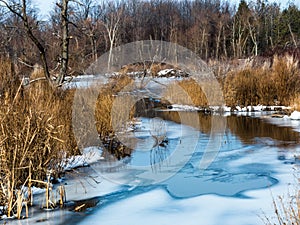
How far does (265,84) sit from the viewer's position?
13156 millimetres

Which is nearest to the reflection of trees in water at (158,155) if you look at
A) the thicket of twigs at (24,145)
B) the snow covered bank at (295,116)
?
the thicket of twigs at (24,145)

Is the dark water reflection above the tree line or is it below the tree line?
below

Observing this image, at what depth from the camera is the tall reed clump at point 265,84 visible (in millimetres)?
12836

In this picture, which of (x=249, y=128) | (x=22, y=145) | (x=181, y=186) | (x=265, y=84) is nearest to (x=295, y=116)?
(x=249, y=128)

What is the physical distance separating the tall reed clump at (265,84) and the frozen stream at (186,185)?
5.63m

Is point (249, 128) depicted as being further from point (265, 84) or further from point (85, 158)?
point (85, 158)

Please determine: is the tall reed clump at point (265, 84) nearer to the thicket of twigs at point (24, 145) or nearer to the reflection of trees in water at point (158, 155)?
the reflection of trees in water at point (158, 155)

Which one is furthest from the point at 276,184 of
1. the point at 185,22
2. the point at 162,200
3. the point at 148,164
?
the point at 185,22

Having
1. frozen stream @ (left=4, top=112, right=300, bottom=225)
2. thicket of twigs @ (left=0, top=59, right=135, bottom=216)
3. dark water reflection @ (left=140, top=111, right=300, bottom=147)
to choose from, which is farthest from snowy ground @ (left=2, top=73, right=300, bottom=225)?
dark water reflection @ (left=140, top=111, right=300, bottom=147)

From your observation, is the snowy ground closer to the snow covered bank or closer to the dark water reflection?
the dark water reflection

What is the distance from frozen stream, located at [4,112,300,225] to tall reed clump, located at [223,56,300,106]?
18.5 feet

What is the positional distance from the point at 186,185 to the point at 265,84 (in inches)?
369

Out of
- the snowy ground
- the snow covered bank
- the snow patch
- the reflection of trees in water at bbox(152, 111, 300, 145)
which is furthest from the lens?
the snow covered bank

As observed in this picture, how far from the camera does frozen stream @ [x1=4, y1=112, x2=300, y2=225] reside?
3.53m
